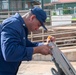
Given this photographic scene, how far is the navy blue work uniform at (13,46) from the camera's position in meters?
2.56

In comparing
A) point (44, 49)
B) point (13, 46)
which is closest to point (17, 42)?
point (13, 46)

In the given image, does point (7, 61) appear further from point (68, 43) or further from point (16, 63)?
point (68, 43)

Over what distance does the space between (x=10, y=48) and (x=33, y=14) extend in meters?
0.38

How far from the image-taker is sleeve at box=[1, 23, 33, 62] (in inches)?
101

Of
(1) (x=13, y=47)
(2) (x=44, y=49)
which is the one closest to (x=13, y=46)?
(1) (x=13, y=47)

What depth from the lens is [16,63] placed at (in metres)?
2.85

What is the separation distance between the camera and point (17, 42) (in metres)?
2.61

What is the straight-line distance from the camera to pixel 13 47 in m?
2.56

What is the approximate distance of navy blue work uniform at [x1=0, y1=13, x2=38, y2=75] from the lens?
2564 mm

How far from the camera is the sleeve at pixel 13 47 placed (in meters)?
2.56

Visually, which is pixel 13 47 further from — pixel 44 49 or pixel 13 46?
pixel 44 49

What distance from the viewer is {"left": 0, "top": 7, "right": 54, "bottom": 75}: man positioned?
257 cm

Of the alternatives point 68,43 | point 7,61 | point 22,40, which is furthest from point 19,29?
point 68,43

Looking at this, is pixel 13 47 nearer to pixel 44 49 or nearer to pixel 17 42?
pixel 17 42
